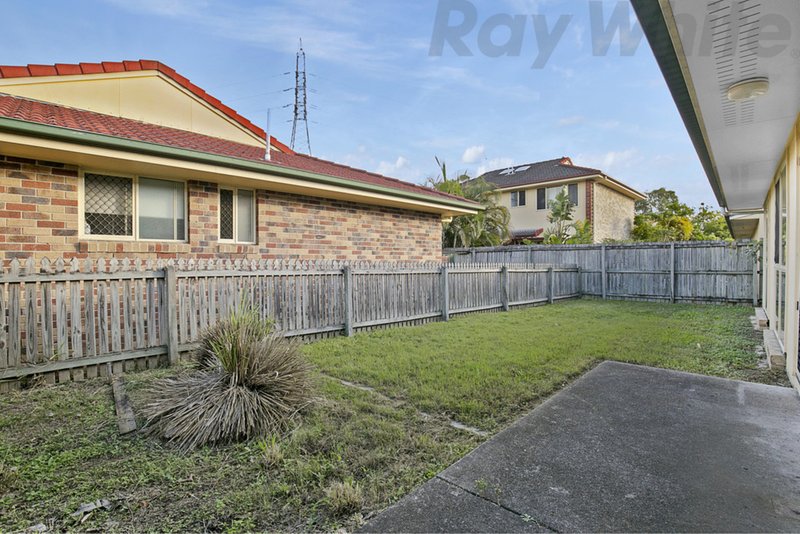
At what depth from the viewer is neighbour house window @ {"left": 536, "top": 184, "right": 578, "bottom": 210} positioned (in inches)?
920

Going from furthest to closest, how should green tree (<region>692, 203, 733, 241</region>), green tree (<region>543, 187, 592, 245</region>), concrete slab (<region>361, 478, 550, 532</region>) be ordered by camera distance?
green tree (<region>692, 203, 733, 241</region>), green tree (<region>543, 187, 592, 245</region>), concrete slab (<region>361, 478, 550, 532</region>)

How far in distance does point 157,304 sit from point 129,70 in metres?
5.85

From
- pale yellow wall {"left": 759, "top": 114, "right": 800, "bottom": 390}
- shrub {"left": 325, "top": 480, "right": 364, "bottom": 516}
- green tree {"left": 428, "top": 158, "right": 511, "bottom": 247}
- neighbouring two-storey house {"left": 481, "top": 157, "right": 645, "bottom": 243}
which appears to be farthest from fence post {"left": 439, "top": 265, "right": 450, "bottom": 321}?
neighbouring two-storey house {"left": 481, "top": 157, "right": 645, "bottom": 243}

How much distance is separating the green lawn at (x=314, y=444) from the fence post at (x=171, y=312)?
0.44 meters

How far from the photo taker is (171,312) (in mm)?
5516

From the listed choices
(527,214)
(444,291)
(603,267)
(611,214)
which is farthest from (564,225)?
(444,291)

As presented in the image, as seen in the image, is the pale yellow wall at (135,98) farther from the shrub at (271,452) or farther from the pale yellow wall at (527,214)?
the pale yellow wall at (527,214)

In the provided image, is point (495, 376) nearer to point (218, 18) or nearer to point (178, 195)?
point (178, 195)

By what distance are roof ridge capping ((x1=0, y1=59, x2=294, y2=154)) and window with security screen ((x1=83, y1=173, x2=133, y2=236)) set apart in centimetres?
288

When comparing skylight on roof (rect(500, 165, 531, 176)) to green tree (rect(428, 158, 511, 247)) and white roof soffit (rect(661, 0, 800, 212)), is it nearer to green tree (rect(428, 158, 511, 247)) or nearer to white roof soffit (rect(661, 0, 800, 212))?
green tree (rect(428, 158, 511, 247))

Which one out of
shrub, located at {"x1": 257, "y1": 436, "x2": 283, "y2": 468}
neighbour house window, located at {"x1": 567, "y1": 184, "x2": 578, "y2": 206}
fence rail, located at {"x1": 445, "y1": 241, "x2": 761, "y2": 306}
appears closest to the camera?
shrub, located at {"x1": 257, "y1": 436, "x2": 283, "y2": 468}

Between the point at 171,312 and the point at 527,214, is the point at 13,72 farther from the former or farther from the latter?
the point at 527,214

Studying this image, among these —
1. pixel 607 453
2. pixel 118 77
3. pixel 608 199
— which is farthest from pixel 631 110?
pixel 608 199

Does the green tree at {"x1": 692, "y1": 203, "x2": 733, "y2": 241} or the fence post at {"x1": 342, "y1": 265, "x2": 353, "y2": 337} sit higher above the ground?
the green tree at {"x1": 692, "y1": 203, "x2": 733, "y2": 241}
